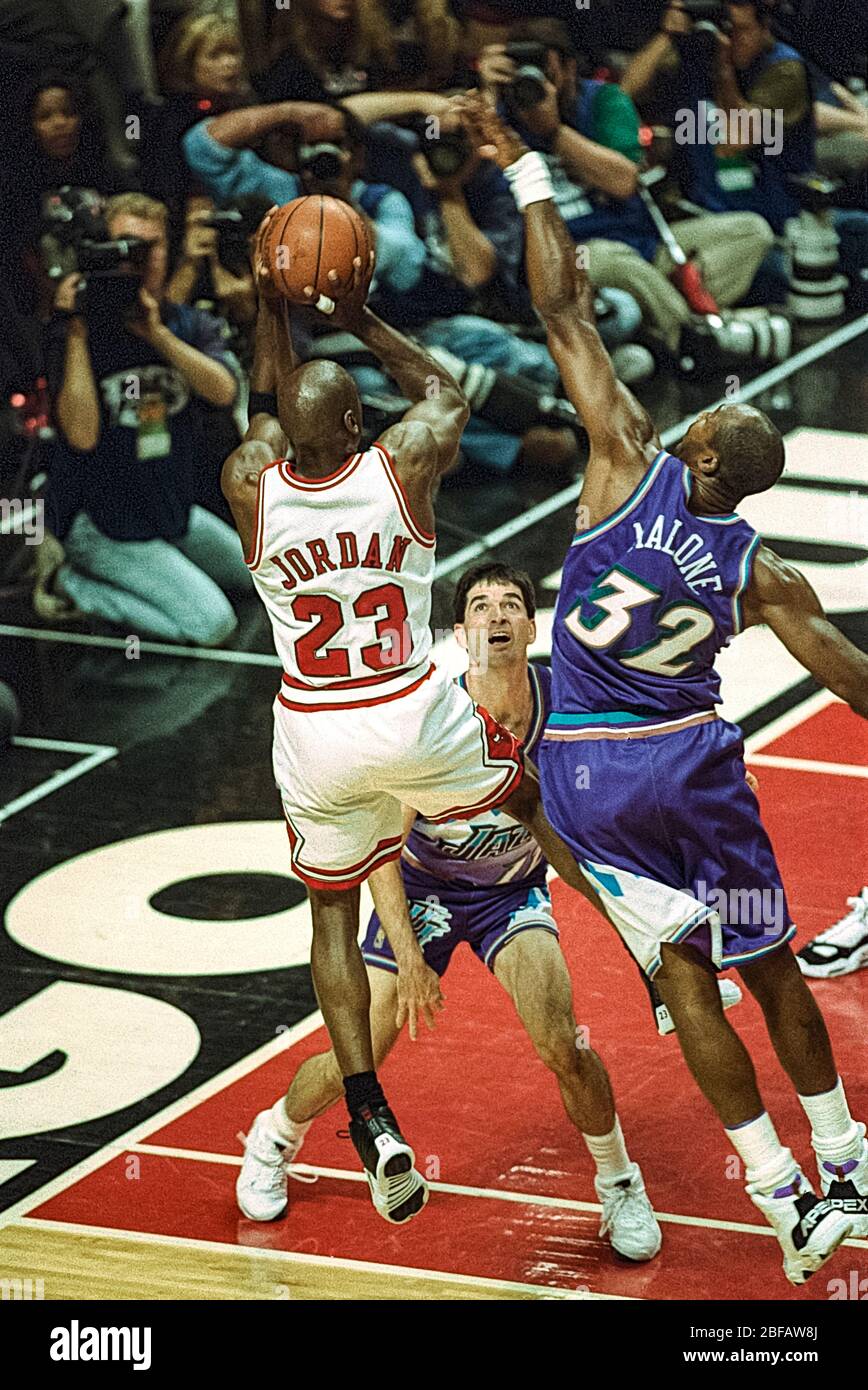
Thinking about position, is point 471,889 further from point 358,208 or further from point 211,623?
point 358,208

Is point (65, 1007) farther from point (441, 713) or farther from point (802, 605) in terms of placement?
point (802, 605)

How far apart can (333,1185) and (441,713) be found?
1.77 meters

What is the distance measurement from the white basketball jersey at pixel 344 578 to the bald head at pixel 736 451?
2.58 ft

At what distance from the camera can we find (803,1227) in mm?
6500

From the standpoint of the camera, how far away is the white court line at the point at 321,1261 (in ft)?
22.6

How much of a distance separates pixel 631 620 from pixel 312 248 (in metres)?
1.36

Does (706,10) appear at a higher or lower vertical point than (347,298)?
lower

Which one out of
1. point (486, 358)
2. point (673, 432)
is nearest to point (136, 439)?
point (486, 358)

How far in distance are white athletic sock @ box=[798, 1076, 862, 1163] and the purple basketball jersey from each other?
1139 millimetres

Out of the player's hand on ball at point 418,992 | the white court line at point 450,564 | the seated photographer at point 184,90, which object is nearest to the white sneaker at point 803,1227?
the player's hand on ball at point 418,992

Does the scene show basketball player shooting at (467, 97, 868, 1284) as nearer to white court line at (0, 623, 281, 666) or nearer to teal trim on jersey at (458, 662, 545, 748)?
teal trim on jersey at (458, 662, 545, 748)

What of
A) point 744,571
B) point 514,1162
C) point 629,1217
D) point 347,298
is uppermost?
point 347,298

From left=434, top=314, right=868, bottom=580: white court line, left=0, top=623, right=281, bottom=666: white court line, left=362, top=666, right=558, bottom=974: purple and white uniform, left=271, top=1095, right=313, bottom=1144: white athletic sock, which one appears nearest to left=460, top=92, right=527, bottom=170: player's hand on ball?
left=362, top=666, right=558, bottom=974: purple and white uniform

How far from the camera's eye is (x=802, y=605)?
6676mm
